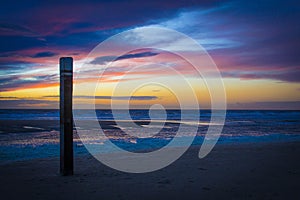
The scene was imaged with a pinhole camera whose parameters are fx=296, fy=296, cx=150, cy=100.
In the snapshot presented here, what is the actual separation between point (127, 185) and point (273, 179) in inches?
127

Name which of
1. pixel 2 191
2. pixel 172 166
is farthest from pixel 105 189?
pixel 172 166

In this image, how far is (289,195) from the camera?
538 cm

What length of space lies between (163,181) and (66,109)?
8.66 feet

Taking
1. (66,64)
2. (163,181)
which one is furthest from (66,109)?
(163,181)

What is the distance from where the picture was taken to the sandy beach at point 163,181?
5398 mm

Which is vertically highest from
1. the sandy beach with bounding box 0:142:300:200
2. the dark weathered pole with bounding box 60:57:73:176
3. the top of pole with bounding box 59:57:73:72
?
the top of pole with bounding box 59:57:73:72

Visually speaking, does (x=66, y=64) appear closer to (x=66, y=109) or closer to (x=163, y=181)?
(x=66, y=109)

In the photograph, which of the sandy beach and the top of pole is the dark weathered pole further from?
the sandy beach

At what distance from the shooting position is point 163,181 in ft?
20.8

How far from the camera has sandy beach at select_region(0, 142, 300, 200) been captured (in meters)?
5.40

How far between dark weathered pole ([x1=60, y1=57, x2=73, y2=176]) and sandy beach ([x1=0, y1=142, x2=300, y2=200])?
606 millimetres

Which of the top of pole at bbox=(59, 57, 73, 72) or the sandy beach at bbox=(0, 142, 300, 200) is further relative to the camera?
the top of pole at bbox=(59, 57, 73, 72)

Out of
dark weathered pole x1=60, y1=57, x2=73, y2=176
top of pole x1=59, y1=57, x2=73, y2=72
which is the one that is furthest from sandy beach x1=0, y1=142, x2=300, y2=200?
top of pole x1=59, y1=57, x2=73, y2=72

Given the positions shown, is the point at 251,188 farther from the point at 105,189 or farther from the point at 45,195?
the point at 45,195
